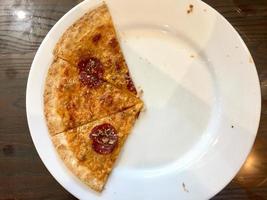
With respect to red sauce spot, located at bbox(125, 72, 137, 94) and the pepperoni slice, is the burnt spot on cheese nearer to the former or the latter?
red sauce spot, located at bbox(125, 72, 137, 94)

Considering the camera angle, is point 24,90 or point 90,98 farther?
point 24,90

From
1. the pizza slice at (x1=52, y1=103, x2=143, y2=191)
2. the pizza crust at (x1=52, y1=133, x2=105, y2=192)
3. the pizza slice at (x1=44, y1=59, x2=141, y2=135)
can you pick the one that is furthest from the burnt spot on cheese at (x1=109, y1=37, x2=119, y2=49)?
the pizza crust at (x1=52, y1=133, x2=105, y2=192)

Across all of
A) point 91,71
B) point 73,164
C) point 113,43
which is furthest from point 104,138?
point 113,43

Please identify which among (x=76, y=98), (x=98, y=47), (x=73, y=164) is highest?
(x=98, y=47)

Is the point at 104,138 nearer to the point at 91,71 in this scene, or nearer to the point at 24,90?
the point at 91,71

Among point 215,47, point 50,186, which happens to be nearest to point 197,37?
point 215,47

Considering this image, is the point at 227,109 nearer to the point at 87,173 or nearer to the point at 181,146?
the point at 181,146
